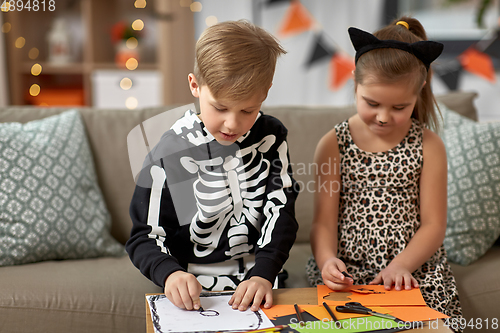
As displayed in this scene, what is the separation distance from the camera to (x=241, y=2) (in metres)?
3.03

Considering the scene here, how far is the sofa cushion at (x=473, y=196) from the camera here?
130cm

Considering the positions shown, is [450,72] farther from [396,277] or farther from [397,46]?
[396,277]

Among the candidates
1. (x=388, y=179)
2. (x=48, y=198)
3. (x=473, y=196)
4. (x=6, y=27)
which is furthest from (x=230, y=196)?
(x=6, y=27)

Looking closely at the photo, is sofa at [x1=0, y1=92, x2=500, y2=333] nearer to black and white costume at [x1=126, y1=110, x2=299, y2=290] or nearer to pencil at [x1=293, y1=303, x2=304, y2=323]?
black and white costume at [x1=126, y1=110, x2=299, y2=290]

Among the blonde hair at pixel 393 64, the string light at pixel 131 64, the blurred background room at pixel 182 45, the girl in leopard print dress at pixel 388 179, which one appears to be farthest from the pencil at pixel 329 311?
the string light at pixel 131 64

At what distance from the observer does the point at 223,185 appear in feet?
3.20

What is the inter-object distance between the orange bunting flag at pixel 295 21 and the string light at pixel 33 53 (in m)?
1.84

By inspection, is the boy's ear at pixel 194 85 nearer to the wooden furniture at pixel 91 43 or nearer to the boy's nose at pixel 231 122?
the boy's nose at pixel 231 122

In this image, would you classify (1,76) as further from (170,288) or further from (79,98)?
(170,288)

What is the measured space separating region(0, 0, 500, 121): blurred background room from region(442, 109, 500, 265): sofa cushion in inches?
60.6

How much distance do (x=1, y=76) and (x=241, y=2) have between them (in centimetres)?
172

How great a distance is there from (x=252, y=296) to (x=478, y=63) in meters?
2.75

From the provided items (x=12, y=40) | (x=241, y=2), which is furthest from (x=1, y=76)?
(x=241, y=2)

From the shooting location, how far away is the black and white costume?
92 centimetres
